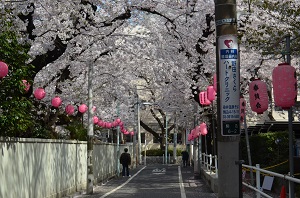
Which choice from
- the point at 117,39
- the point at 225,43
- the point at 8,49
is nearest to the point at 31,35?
the point at 8,49

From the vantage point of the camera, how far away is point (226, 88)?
891 cm

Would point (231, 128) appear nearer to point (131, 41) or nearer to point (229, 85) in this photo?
point (229, 85)

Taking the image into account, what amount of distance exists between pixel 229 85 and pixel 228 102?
266mm

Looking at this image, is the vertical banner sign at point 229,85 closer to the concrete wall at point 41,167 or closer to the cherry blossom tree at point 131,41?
the concrete wall at point 41,167

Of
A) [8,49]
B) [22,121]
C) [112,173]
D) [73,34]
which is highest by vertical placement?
[73,34]

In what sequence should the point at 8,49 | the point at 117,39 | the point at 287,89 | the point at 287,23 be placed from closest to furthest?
the point at 287,89 < the point at 8,49 < the point at 287,23 < the point at 117,39

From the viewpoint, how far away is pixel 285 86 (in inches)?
504

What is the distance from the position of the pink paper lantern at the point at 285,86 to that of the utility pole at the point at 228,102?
13.5ft

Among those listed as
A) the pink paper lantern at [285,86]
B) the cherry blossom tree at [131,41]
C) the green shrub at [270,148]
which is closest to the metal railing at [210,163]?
the green shrub at [270,148]

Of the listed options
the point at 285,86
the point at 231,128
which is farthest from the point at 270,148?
the point at 231,128

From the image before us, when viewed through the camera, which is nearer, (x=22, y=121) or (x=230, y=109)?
(x=230, y=109)

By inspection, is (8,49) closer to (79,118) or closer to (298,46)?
(298,46)

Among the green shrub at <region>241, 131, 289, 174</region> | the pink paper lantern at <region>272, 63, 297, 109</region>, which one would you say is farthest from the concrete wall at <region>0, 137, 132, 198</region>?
the green shrub at <region>241, 131, 289, 174</region>

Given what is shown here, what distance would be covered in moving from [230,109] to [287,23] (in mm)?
13294
